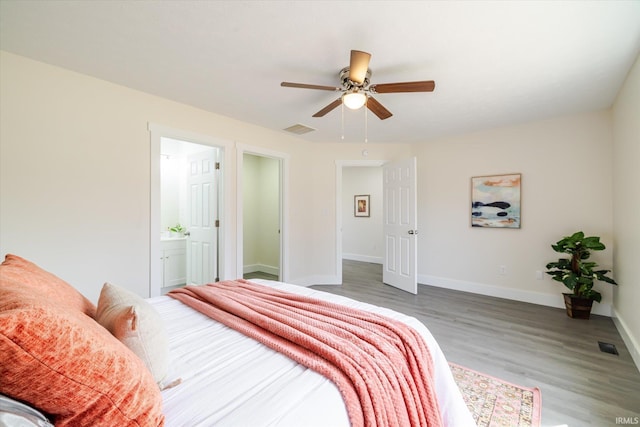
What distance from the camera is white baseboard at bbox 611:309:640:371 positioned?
215 centimetres

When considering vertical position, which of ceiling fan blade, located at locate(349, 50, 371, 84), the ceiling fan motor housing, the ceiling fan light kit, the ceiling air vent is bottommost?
the ceiling fan light kit

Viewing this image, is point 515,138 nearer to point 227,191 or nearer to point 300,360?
point 227,191

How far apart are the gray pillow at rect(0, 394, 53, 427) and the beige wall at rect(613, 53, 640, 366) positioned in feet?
11.5

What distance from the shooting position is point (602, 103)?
3.04 m

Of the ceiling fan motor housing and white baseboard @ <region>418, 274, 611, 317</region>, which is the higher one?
the ceiling fan motor housing

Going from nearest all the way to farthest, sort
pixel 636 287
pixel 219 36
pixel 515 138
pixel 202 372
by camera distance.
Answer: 1. pixel 202 372
2. pixel 219 36
3. pixel 636 287
4. pixel 515 138

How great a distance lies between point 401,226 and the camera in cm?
441

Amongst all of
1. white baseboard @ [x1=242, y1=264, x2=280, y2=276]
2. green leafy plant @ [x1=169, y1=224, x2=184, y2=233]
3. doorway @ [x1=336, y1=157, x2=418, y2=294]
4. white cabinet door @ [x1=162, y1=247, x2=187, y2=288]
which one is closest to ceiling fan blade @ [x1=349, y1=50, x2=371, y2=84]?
doorway @ [x1=336, y1=157, x2=418, y2=294]

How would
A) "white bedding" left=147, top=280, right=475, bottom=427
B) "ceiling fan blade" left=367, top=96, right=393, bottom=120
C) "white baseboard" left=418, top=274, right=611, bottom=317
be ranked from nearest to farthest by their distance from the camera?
"white bedding" left=147, top=280, right=475, bottom=427, "ceiling fan blade" left=367, top=96, right=393, bottom=120, "white baseboard" left=418, top=274, right=611, bottom=317

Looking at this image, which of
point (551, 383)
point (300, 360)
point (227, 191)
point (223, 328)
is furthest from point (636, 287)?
point (227, 191)

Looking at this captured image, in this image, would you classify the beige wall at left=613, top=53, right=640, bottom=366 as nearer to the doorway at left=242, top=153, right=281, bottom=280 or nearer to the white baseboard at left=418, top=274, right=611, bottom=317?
the white baseboard at left=418, top=274, right=611, bottom=317

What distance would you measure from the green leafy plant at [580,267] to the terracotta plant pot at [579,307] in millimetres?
47

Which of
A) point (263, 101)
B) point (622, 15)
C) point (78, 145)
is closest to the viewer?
point (622, 15)

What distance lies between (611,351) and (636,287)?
0.61m
